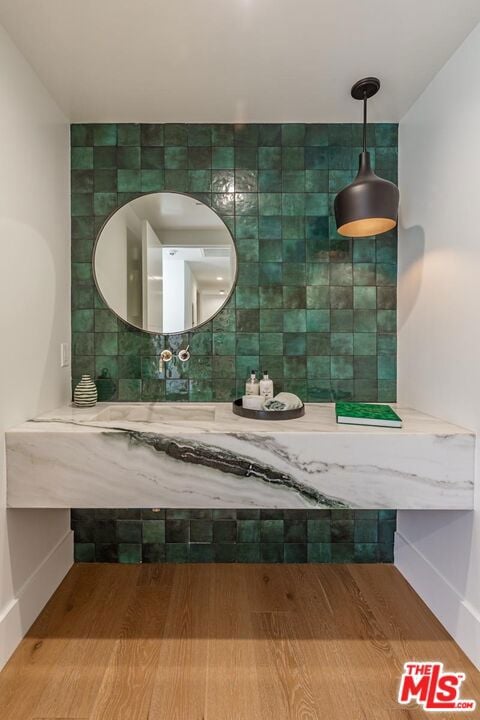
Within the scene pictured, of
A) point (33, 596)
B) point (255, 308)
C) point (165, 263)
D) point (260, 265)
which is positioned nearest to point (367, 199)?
point (260, 265)

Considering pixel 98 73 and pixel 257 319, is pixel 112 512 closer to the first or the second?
pixel 257 319

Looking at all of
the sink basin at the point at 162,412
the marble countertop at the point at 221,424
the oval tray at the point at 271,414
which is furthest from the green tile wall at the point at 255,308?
the oval tray at the point at 271,414

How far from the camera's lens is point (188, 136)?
213 cm

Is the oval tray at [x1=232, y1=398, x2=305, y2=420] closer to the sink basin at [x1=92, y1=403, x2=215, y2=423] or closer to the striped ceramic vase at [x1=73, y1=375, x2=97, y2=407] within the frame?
Result: the sink basin at [x1=92, y1=403, x2=215, y2=423]

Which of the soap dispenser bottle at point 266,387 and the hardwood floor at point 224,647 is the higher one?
the soap dispenser bottle at point 266,387

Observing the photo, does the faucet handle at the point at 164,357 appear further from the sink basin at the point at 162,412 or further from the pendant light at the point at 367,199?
the pendant light at the point at 367,199

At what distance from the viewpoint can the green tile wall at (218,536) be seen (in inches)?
84.8

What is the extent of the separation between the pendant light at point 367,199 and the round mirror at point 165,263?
0.61 m

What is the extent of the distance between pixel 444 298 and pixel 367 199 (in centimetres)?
52

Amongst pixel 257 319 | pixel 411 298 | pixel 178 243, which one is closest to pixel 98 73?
pixel 178 243

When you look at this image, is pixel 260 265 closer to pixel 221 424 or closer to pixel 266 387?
pixel 266 387

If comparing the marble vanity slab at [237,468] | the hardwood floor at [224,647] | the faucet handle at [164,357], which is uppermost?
the faucet handle at [164,357]

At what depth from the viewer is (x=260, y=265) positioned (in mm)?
2156

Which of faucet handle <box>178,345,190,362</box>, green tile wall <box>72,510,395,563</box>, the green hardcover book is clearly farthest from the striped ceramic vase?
the green hardcover book
